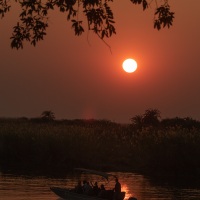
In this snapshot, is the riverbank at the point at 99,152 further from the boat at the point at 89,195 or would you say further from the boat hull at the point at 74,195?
the boat at the point at 89,195

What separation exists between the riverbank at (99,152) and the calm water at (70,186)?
358 cm

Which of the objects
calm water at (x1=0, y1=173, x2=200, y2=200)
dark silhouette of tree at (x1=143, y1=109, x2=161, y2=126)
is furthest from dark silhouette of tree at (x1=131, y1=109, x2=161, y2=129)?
calm water at (x1=0, y1=173, x2=200, y2=200)

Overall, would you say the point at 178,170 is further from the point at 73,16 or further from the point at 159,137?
the point at 73,16

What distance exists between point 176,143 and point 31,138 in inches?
505

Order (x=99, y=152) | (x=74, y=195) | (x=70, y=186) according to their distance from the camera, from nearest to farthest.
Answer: (x=74, y=195)
(x=70, y=186)
(x=99, y=152)

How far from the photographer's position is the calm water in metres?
33.1

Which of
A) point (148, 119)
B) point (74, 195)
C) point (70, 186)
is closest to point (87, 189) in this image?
point (74, 195)

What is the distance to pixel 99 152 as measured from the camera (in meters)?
52.5

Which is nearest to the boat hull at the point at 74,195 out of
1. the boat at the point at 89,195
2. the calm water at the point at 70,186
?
the boat at the point at 89,195

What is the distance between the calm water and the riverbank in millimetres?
3577

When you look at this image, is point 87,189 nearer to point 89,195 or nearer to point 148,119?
point 89,195

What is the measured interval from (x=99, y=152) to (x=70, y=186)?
1488 centimetres

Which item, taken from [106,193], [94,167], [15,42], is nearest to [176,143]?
[94,167]

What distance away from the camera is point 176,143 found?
46.5 meters
